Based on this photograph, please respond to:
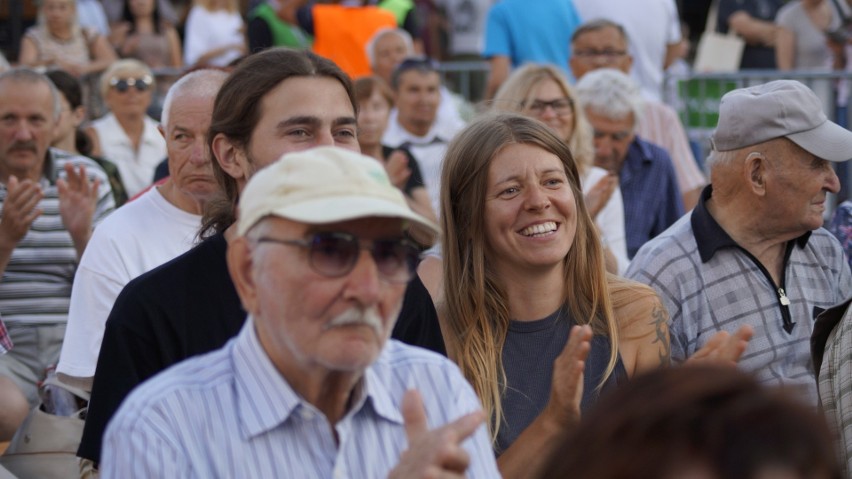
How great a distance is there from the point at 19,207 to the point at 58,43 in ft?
20.4

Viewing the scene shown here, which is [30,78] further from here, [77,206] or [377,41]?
[377,41]

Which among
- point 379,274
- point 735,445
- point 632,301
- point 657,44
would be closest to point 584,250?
point 632,301

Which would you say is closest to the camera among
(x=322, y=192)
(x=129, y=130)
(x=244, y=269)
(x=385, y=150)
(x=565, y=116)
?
(x=322, y=192)

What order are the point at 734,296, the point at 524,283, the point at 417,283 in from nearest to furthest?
1. the point at 417,283
2. the point at 524,283
3. the point at 734,296

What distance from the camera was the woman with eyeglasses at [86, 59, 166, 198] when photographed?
911 cm

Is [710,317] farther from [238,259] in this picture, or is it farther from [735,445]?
[735,445]

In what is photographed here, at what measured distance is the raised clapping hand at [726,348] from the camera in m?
2.96

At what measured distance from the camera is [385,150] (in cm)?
822

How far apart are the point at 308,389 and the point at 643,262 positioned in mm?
2605

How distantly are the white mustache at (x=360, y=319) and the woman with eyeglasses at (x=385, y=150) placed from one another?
4.69m

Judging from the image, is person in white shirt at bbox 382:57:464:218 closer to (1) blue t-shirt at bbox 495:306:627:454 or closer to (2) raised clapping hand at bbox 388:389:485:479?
(1) blue t-shirt at bbox 495:306:627:454

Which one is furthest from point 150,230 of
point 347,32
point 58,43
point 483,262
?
point 58,43

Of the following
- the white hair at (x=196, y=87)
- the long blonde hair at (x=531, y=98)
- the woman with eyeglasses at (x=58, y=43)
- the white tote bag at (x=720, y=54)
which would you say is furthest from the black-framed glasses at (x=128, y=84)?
the white tote bag at (x=720, y=54)

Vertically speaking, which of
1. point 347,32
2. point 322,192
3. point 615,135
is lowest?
point 615,135
